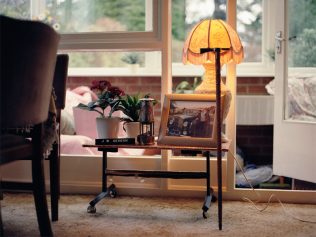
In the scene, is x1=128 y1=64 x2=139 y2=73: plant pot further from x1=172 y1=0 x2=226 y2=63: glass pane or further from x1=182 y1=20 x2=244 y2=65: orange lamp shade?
x1=182 y1=20 x2=244 y2=65: orange lamp shade

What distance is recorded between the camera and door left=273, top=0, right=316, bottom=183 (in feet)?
9.93

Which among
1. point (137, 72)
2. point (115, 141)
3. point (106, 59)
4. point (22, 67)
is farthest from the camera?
point (106, 59)

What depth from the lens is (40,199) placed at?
6.29ft

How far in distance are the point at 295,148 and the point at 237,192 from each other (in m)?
0.51

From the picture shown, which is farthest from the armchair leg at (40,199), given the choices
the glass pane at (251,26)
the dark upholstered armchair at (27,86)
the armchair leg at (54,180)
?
the glass pane at (251,26)

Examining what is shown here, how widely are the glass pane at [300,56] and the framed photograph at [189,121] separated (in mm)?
786

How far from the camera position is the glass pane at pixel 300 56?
3041 millimetres

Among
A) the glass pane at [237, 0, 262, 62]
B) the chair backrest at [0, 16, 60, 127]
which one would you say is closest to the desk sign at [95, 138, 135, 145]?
the chair backrest at [0, 16, 60, 127]

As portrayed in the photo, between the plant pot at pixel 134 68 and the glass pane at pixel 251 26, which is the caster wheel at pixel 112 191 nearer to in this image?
the plant pot at pixel 134 68

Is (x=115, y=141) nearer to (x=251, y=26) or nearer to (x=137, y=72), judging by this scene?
(x=137, y=72)

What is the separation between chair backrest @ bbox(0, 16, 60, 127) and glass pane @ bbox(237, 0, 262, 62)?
308cm

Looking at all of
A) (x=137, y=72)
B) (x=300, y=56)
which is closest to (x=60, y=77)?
(x=137, y=72)

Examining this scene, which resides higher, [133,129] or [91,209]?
[133,129]

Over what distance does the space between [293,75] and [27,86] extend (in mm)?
2002
